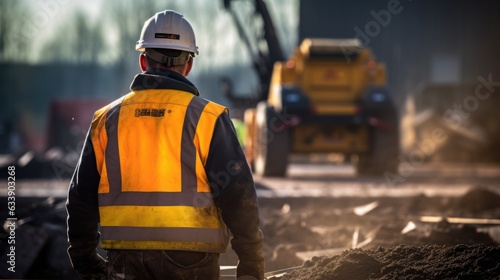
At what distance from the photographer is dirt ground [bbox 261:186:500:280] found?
389cm

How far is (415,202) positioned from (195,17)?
41947mm

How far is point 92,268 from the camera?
3.65 m

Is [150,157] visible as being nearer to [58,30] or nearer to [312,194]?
[312,194]

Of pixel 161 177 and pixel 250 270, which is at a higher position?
pixel 161 177

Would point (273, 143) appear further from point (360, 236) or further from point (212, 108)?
point (212, 108)

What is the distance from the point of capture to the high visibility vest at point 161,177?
3.23 meters

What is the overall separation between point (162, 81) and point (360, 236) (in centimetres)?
364

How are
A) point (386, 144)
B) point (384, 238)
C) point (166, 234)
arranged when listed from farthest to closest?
point (386, 144)
point (384, 238)
point (166, 234)

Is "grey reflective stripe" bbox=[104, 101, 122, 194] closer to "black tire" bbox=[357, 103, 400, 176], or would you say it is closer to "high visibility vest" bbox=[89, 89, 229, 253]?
"high visibility vest" bbox=[89, 89, 229, 253]

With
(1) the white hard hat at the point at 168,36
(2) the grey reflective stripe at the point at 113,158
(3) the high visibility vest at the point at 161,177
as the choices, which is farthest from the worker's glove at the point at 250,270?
(1) the white hard hat at the point at 168,36

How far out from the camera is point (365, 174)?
53.9 feet

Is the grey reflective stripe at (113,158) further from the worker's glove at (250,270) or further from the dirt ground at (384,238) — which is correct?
Answer: the dirt ground at (384,238)

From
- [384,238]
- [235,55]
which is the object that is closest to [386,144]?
[384,238]

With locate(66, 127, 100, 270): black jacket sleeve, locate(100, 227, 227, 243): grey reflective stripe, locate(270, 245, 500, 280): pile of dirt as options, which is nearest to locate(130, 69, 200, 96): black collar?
locate(66, 127, 100, 270): black jacket sleeve
